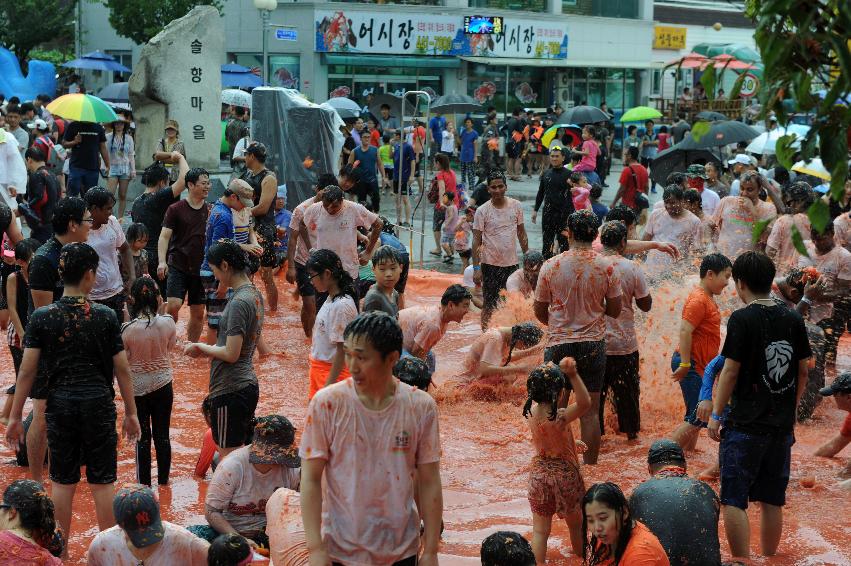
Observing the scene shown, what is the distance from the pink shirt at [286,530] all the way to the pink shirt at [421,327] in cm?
272

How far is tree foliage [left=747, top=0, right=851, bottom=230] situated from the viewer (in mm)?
3113

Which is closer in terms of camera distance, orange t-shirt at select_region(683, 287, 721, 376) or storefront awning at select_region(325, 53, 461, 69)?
orange t-shirt at select_region(683, 287, 721, 376)

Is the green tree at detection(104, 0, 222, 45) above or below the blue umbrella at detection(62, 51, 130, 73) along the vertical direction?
above

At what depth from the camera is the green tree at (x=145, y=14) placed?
3281cm

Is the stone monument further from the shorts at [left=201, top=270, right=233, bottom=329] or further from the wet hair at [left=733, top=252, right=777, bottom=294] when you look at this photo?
the wet hair at [left=733, top=252, right=777, bottom=294]

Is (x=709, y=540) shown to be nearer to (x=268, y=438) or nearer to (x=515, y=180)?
(x=268, y=438)

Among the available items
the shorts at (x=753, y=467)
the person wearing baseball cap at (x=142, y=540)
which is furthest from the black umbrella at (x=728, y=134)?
the person wearing baseball cap at (x=142, y=540)

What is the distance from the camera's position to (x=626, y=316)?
8195 millimetres

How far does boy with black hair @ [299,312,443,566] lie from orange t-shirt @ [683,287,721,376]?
3916 millimetres

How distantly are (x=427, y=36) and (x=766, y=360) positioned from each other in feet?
104

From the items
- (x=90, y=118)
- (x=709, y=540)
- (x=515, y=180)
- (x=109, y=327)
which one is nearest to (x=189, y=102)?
(x=90, y=118)

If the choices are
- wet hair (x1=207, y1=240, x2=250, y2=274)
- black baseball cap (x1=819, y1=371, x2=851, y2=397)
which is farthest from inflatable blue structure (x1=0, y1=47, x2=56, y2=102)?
black baseball cap (x1=819, y1=371, x2=851, y2=397)

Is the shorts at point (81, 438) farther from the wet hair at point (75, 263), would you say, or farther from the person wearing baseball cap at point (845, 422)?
the person wearing baseball cap at point (845, 422)

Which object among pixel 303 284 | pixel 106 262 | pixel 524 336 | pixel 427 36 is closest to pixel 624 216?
pixel 524 336
